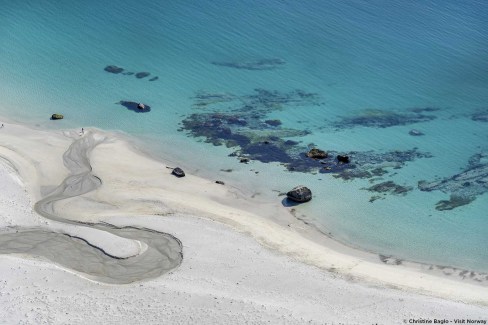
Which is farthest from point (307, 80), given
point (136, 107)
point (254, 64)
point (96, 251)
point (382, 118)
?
point (96, 251)

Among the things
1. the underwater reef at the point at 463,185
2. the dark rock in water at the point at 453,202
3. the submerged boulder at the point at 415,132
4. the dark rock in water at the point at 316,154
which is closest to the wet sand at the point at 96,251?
the dark rock in water at the point at 316,154

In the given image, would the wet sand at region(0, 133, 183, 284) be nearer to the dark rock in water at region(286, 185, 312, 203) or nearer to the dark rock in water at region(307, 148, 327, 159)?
the dark rock in water at region(286, 185, 312, 203)

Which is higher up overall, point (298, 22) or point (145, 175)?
point (298, 22)

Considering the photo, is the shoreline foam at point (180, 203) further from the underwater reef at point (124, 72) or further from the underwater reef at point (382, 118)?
the underwater reef at point (382, 118)

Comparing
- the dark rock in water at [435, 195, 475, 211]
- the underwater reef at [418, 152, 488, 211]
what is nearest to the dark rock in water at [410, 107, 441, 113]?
the underwater reef at [418, 152, 488, 211]

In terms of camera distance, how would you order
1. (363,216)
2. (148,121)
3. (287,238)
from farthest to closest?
(148,121), (363,216), (287,238)

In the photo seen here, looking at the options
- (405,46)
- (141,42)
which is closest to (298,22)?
(405,46)

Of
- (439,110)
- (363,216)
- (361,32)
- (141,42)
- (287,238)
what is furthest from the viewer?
(361,32)

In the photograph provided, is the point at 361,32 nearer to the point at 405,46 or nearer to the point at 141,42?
the point at 405,46
